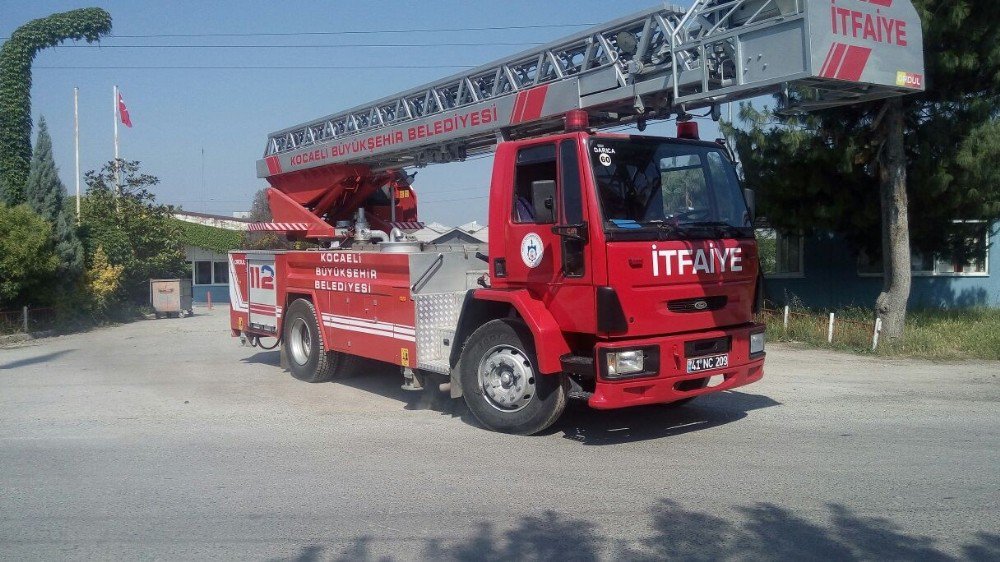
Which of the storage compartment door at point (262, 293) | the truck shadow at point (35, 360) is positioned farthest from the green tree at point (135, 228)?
the storage compartment door at point (262, 293)

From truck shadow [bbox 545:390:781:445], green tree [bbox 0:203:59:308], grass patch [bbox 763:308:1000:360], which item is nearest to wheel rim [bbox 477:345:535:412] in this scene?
truck shadow [bbox 545:390:781:445]

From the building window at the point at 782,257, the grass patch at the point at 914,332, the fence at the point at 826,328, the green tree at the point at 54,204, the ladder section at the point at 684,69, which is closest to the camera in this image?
the ladder section at the point at 684,69

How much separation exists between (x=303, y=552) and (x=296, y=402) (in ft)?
17.2

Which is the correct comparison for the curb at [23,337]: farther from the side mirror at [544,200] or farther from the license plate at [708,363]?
the license plate at [708,363]

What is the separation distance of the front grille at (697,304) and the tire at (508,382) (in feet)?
3.85

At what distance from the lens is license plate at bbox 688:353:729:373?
723 cm

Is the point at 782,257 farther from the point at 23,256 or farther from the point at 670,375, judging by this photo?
the point at 23,256

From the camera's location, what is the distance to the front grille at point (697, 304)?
7.19 meters

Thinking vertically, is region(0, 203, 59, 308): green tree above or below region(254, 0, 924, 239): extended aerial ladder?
below

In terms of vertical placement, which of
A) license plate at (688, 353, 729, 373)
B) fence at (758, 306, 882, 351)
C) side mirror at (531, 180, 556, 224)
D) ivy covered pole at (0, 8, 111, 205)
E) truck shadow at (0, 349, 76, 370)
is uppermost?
ivy covered pole at (0, 8, 111, 205)

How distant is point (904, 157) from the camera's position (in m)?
13.5

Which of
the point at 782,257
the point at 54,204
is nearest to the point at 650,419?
the point at 782,257

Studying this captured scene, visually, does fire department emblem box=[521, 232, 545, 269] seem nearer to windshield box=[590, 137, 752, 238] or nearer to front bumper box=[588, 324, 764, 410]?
windshield box=[590, 137, 752, 238]

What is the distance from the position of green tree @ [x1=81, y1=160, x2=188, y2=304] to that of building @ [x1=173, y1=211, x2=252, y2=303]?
11.3 metres
